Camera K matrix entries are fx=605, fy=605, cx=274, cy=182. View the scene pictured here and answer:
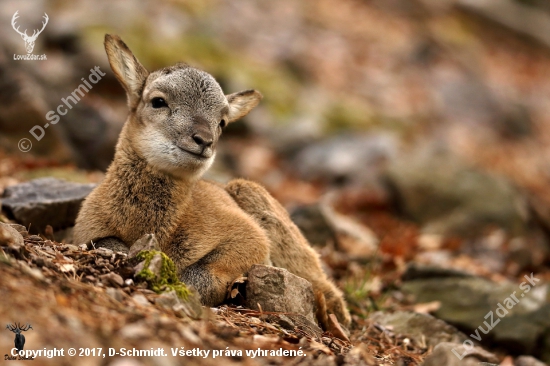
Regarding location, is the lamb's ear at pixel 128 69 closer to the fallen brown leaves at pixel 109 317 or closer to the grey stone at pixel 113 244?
the grey stone at pixel 113 244

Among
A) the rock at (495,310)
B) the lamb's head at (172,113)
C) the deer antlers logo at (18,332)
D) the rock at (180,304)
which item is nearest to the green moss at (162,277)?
the rock at (180,304)

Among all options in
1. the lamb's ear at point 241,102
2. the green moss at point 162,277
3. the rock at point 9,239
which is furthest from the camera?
the lamb's ear at point 241,102

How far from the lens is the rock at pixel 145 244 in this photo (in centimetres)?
681

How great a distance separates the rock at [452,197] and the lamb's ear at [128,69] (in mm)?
10410

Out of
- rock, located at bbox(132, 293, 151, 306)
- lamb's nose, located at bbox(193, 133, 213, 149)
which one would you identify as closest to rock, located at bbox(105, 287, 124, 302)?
rock, located at bbox(132, 293, 151, 306)

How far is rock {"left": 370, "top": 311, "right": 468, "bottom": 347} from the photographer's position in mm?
9227

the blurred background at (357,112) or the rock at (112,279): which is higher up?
the blurred background at (357,112)

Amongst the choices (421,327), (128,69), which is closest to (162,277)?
(128,69)

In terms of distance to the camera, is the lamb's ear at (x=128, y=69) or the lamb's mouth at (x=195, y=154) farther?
the lamb's ear at (x=128, y=69)

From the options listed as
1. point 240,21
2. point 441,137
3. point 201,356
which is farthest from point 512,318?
point 240,21

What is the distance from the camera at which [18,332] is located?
4562 mm

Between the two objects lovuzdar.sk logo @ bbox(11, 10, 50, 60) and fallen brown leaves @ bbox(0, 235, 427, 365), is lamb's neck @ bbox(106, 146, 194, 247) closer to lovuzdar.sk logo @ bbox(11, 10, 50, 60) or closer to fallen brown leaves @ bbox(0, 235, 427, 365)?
fallen brown leaves @ bbox(0, 235, 427, 365)

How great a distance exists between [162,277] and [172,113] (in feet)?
7.78

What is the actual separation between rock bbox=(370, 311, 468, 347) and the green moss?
4.11m
